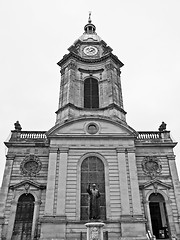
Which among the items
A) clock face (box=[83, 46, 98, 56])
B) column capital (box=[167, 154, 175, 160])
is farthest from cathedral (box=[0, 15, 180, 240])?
clock face (box=[83, 46, 98, 56])

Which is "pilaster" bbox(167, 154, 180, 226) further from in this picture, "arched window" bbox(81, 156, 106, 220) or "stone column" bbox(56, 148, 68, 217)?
"stone column" bbox(56, 148, 68, 217)

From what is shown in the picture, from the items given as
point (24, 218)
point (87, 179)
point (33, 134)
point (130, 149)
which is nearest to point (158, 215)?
point (130, 149)

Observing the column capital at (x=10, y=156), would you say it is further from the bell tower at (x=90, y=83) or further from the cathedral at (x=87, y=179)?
the bell tower at (x=90, y=83)

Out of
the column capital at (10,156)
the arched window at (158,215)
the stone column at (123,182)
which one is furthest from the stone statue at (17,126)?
the arched window at (158,215)

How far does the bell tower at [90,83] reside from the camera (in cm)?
2425

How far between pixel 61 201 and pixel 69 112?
8.80 m

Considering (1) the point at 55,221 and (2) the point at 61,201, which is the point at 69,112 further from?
(1) the point at 55,221

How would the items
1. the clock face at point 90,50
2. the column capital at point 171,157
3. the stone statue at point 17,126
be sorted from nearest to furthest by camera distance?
the column capital at point 171,157
the stone statue at point 17,126
the clock face at point 90,50

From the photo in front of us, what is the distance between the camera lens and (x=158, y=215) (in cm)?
2047

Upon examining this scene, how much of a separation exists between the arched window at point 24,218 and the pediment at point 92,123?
5581mm

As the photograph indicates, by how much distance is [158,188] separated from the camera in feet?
66.0

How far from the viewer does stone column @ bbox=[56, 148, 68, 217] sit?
17.8 metres

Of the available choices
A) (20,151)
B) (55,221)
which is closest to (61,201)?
(55,221)

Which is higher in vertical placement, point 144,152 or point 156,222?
point 144,152
